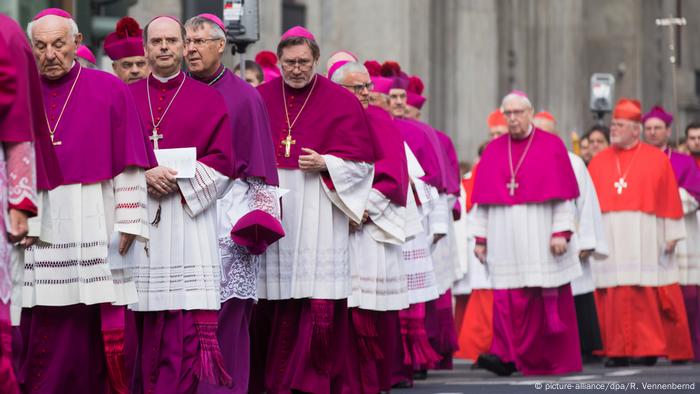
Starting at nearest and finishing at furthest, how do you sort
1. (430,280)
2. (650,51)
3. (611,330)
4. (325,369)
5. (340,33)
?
(325,369), (430,280), (611,330), (340,33), (650,51)

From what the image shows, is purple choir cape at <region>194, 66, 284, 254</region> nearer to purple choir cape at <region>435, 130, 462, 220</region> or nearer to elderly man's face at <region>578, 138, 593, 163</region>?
purple choir cape at <region>435, 130, 462, 220</region>

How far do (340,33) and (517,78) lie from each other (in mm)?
8770

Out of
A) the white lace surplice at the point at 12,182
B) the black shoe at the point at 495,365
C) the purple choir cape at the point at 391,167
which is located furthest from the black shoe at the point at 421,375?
the white lace surplice at the point at 12,182

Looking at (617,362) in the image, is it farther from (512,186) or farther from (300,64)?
(300,64)

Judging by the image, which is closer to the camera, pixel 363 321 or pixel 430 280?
pixel 363 321

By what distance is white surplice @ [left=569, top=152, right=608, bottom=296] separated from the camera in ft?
51.7

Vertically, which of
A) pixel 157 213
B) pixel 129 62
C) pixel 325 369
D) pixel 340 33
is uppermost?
pixel 340 33

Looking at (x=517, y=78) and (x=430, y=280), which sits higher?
(x=517, y=78)

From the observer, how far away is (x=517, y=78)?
32.1m

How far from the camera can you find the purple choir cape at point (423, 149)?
46.5 ft

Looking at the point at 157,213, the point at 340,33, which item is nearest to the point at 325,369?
the point at 157,213

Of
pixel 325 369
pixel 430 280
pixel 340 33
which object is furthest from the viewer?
pixel 340 33

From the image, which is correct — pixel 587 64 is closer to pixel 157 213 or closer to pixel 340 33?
pixel 340 33

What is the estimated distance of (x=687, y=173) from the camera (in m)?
17.9
